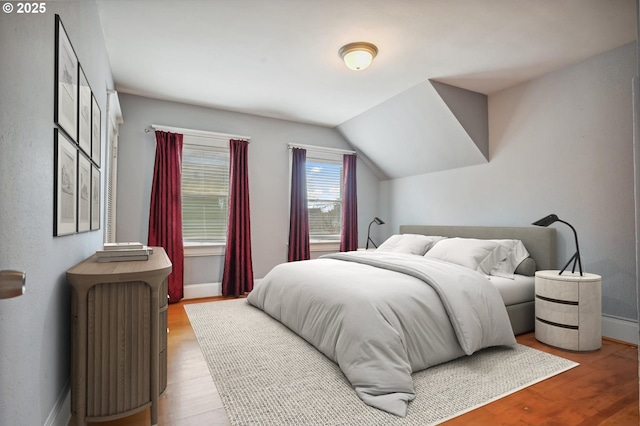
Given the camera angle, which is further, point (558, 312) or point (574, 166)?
point (574, 166)

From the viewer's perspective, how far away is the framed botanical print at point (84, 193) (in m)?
1.86

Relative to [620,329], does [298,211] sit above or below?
above

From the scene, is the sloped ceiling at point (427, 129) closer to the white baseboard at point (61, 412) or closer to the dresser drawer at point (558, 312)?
the dresser drawer at point (558, 312)

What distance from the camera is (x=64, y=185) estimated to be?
158 cm

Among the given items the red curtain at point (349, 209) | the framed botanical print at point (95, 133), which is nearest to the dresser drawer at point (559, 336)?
the red curtain at point (349, 209)

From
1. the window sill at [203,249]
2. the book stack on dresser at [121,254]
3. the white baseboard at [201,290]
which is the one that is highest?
the book stack on dresser at [121,254]

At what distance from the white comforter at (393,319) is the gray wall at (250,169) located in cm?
193

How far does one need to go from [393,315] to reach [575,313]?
1582 millimetres

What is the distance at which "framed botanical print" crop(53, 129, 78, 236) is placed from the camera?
4.84ft

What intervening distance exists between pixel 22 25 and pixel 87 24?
1208 millimetres

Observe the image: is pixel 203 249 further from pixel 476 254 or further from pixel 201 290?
pixel 476 254

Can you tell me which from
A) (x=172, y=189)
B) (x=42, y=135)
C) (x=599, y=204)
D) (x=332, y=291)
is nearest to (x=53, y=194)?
(x=42, y=135)

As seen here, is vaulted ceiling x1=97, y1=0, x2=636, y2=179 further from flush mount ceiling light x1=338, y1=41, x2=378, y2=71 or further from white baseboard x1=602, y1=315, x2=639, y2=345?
white baseboard x1=602, y1=315, x2=639, y2=345

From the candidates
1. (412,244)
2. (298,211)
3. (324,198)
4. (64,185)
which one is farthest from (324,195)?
(64,185)
